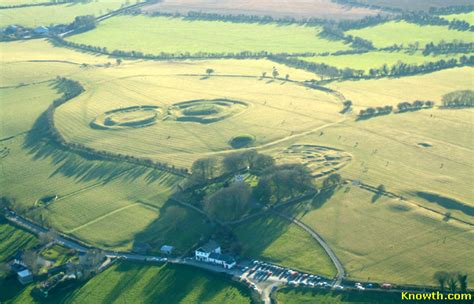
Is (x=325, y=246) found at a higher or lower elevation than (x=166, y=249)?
higher

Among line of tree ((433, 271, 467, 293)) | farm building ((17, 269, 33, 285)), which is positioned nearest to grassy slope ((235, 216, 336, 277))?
line of tree ((433, 271, 467, 293))

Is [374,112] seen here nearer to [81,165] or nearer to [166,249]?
[81,165]

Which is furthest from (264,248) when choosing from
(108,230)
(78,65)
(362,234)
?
(78,65)

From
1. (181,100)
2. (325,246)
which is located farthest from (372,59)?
(325,246)

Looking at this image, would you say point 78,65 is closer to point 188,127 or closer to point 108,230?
point 188,127

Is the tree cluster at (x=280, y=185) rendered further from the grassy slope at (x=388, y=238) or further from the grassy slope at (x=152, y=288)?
the grassy slope at (x=152, y=288)

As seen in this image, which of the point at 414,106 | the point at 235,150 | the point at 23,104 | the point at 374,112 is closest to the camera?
the point at 235,150
